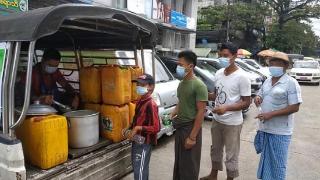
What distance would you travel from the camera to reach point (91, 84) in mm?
3988

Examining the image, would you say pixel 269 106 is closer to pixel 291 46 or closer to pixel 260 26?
pixel 260 26

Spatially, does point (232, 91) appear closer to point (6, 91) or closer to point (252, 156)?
point (252, 156)

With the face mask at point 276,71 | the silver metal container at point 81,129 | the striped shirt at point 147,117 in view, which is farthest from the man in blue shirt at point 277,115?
the silver metal container at point 81,129

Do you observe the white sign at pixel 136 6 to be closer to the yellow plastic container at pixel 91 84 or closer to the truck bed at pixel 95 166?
the yellow plastic container at pixel 91 84

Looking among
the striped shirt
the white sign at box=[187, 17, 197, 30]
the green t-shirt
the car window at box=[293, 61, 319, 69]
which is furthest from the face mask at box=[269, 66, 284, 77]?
the white sign at box=[187, 17, 197, 30]

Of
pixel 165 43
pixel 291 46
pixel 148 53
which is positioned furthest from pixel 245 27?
pixel 148 53

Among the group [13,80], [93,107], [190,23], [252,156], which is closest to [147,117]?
[93,107]

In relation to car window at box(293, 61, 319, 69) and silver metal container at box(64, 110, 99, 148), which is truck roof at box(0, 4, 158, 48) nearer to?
silver metal container at box(64, 110, 99, 148)

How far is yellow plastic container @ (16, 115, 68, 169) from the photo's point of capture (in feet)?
9.81

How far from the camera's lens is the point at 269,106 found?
3.72 meters

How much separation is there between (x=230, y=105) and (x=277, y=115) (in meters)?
0.56

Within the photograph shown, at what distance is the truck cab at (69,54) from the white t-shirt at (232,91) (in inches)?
40.5

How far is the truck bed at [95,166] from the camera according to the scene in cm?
308

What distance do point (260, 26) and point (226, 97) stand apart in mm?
34180
